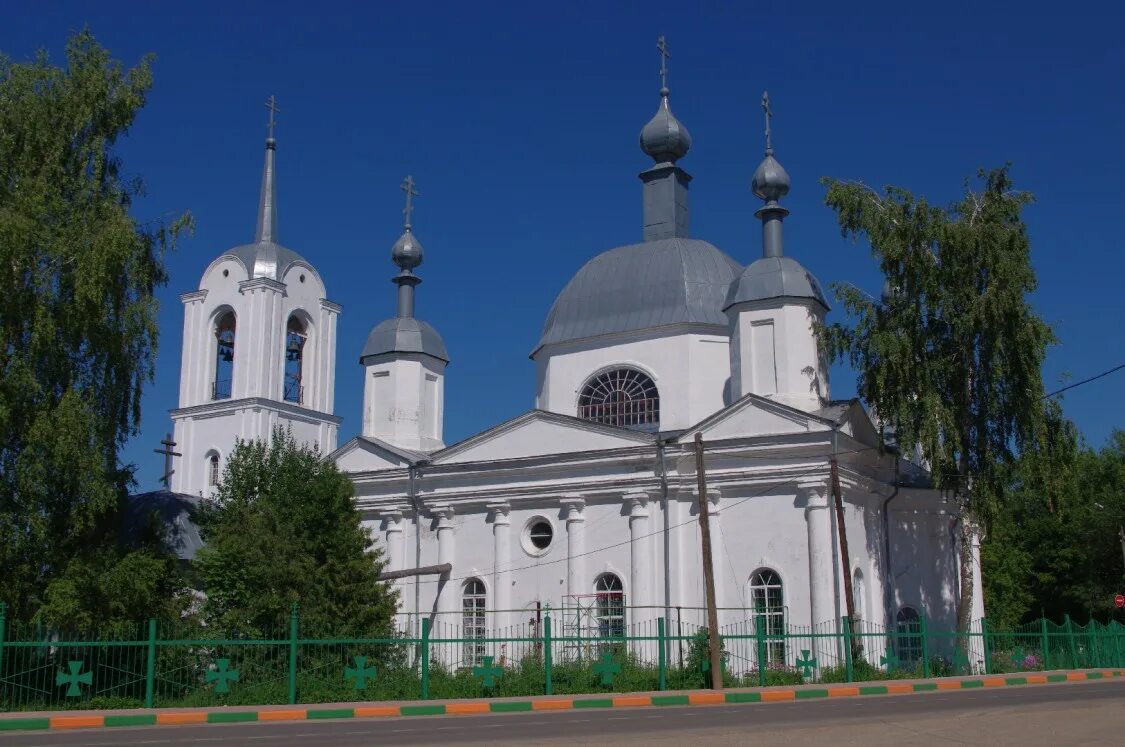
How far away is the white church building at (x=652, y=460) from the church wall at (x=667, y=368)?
2.1 inches

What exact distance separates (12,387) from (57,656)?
4230 mm

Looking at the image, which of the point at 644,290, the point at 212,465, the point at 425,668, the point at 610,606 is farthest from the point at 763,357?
the point at 212,465

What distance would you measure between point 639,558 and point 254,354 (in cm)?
1502

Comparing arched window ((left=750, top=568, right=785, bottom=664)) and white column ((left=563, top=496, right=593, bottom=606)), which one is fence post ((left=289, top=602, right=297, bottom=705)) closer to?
white column ((left=563, top=496, right=593, bottom=606))

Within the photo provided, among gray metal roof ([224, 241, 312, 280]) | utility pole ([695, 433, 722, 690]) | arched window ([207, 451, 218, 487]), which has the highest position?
gray metal roof ([224, 241, 312, 280])

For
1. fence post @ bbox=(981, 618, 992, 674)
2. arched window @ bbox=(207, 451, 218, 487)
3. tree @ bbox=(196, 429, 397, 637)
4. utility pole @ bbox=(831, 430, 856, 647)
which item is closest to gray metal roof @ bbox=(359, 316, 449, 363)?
arched window @ bbox=(207, 451, 218, 487)

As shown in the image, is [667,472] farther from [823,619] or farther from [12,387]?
[12,387]

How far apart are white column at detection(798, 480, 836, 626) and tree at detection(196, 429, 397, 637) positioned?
8672 mm

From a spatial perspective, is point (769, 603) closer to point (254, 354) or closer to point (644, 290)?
point (644, 290)

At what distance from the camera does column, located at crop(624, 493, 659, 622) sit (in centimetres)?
2511

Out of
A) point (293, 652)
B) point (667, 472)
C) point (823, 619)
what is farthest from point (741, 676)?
point (293, 652)

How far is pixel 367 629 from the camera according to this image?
22453 mm

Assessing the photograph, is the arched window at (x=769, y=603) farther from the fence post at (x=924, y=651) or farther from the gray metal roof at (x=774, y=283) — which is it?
the gray metal roof at (x=774, y=283)

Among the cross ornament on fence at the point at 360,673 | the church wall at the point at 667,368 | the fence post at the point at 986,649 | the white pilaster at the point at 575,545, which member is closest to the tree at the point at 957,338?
the fence post at the point at 986,649
